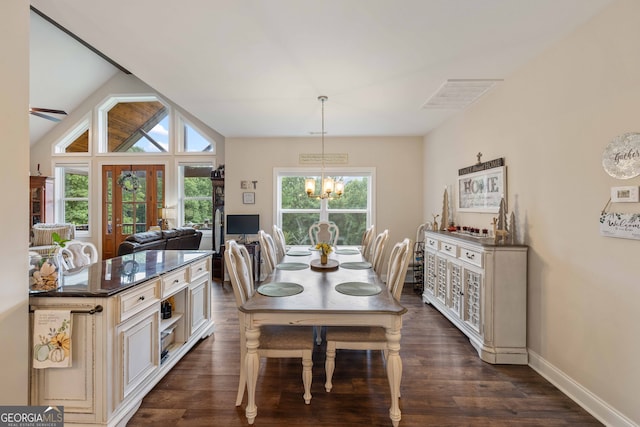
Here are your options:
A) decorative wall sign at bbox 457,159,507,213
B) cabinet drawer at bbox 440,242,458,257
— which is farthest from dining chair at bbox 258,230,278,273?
decorative wall sign at bbox 457,159,507,213

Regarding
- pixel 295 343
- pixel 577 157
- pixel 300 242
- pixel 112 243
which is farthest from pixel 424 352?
pixel 112 243

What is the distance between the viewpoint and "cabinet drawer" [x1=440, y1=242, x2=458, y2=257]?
10.2ft

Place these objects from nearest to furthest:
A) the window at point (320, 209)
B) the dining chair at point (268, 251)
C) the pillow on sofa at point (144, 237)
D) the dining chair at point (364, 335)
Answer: the dining chair at point (364, 335)
the dining chair at point (268, 251)
the pillow on sofa at point (144, 237)
the window at point (320, 209)

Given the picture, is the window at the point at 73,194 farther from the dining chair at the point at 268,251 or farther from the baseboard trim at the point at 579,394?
the baseboard trim at the point at 579,394

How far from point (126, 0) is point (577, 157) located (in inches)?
122

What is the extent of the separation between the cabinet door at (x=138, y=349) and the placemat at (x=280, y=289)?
766 mm

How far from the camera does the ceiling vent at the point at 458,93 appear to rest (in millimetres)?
2859

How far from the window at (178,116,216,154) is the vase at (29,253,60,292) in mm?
4825

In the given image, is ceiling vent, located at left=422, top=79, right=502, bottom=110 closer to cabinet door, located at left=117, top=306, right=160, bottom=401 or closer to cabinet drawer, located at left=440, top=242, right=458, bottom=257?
cabinet drawer, located at left=440, top=242, right=458, bottom=257

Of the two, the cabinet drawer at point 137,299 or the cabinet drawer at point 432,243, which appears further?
the cabinet drawer at point 432,243

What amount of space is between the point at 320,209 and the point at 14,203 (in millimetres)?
4258

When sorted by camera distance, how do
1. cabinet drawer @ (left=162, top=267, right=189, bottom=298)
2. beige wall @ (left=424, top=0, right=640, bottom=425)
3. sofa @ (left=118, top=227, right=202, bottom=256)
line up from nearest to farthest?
beige wall @ (left=424, top=0, right=640, bottom=425) < cabinet drawer @ (left=162, top=267, right=189, bottom=298) < sofa @ (left=118, top=227, right=202, bottom=256)

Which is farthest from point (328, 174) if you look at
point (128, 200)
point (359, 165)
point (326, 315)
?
point (128, 200)

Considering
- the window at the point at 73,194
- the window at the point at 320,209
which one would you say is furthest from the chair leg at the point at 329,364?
the window at the point at 73,194
